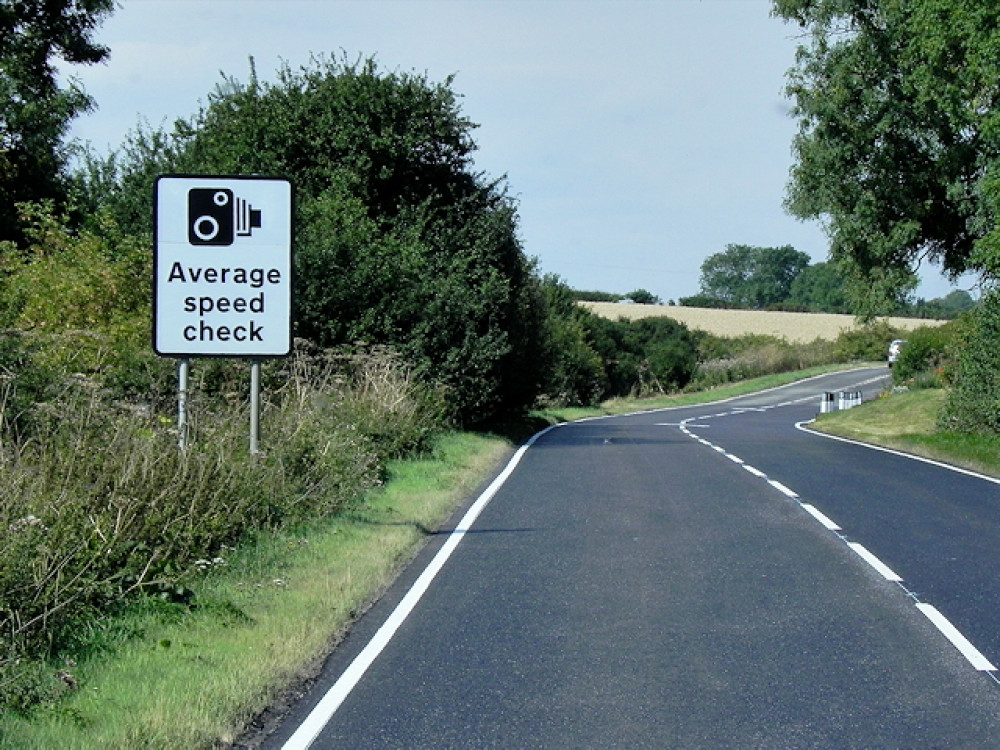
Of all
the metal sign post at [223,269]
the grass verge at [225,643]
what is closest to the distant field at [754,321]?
the metal sign post at [223,269]

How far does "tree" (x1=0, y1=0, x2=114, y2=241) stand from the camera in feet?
103

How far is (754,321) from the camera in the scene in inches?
4400

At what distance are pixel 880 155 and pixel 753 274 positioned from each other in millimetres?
162945

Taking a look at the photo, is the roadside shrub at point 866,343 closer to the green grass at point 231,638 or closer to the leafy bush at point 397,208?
the leafy bush at point 397,208

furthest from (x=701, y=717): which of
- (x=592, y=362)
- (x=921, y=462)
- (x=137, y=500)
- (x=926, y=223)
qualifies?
(x=592, y=362)

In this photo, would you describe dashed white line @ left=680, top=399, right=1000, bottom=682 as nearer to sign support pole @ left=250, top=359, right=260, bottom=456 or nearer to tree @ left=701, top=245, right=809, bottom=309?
sign support pole @ left=250, top=359, right=260, bottom=456

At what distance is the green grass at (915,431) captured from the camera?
853 inches

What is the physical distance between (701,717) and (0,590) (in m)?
3.74

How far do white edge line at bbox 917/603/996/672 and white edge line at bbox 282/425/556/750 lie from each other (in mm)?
3485

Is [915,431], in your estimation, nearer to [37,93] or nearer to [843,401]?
[843,401]

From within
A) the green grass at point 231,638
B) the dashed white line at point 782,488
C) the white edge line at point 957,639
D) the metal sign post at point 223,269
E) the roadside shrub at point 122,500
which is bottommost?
the dashed white line at point 782,488

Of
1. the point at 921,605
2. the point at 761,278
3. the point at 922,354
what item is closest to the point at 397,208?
the point at 921,605

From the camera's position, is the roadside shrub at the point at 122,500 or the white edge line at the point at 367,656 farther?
the roadside shrub at the point at 122,500

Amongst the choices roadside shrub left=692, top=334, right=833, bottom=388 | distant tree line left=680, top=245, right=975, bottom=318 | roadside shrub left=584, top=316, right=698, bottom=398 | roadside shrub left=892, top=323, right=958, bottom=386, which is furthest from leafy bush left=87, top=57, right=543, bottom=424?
distant tree line left=680, top=245, right=975, bottom=318
